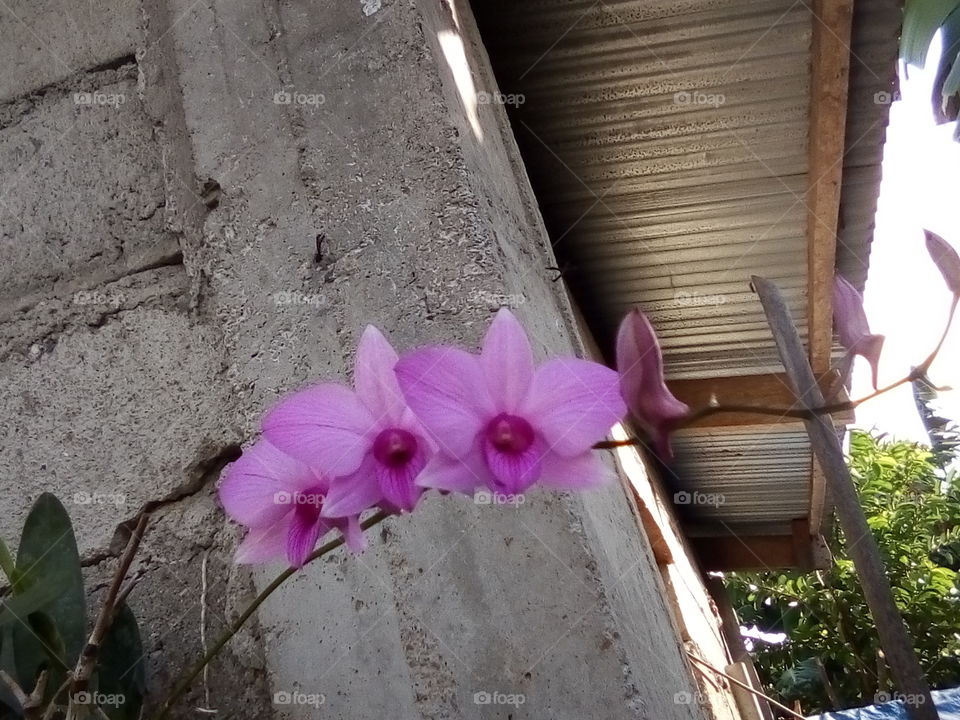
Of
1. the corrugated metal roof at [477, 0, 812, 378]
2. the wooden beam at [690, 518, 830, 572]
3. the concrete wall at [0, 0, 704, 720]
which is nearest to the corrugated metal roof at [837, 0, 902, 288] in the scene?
the corrugated metal roof at [477, 0, 812, 378]

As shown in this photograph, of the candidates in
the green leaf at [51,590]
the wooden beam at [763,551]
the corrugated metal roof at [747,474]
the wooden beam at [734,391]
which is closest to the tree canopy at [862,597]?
the wooden beam at [763,551]

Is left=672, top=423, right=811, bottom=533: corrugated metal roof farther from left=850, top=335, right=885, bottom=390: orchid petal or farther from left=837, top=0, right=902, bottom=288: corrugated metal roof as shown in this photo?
left=850, top=335, right=885, bottom=390: orchid petal

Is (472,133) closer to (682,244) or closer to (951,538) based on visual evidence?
(682,244)

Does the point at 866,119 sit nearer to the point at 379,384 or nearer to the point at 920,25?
the point at 920,25

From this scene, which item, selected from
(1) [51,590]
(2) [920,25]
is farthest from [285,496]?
(2) [920,25]

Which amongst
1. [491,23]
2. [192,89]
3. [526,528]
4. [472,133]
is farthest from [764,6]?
[526,528]

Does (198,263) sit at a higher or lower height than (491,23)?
lower
